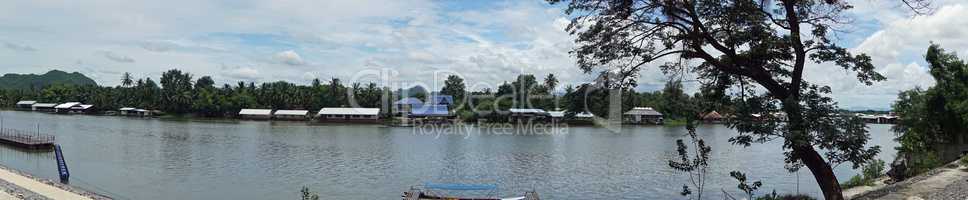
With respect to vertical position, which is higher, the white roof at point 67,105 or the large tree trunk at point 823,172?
the white roof at point 67,105

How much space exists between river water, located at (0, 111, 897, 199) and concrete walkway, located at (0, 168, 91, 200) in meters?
1.95

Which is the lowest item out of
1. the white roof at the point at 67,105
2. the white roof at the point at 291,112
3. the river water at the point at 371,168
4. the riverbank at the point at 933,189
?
the river water at the point at 371,168

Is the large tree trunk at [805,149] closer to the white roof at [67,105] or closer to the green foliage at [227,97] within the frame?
the green foliage at [227,97]

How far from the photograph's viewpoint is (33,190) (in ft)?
72.0

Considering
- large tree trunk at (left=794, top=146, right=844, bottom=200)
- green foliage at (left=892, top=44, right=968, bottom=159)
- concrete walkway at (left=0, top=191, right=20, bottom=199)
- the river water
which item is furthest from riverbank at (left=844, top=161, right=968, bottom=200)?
concrete walkway at (left=0, top=191, right=20, bottom=199)

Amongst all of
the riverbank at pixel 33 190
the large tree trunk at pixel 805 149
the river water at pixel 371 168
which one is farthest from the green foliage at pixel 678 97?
the riverbank at pixel 33 190

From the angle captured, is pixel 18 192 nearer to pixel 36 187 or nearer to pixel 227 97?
pixel 36 187

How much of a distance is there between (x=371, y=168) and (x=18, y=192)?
48.3ft

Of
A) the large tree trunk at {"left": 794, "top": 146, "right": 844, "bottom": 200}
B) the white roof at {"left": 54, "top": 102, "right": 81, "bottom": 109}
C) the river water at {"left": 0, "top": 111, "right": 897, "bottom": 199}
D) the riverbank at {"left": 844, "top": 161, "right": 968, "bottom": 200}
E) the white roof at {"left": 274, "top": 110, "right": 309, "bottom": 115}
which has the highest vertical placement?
the white roof at {"left": 54, "top": 102, "right": 81, "bottom": 109}

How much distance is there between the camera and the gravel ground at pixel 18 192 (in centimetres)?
1989

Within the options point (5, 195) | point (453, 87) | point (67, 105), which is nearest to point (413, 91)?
point (453, 87)

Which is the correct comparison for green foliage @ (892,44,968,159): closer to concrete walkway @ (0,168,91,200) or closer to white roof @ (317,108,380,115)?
concrete walkway @ (0,168,91,200)

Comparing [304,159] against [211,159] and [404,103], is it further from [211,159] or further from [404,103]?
[404,103]

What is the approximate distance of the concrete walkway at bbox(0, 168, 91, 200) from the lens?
21191 mm
